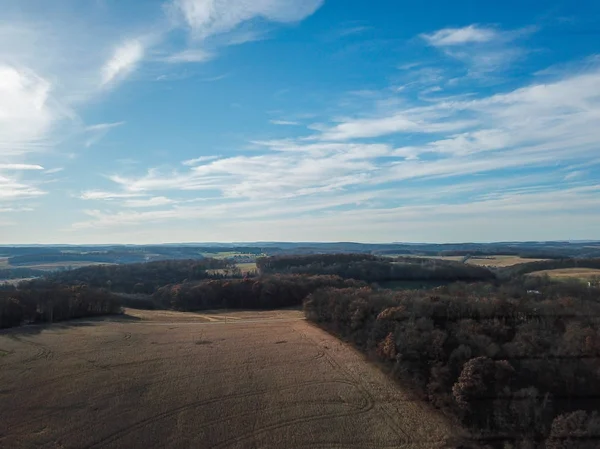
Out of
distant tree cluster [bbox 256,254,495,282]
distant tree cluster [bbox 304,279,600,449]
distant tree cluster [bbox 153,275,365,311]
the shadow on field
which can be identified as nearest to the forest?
distant tree cluster [bbox 304,279,600,449]

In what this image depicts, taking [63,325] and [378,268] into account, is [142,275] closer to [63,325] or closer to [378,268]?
[63,325]

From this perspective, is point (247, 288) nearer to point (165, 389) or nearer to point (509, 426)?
point (165, 389)

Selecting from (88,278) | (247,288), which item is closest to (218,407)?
(247,288)

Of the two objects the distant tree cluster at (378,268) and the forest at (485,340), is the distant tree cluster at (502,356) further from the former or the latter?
the distant tree cluster at (378,268)

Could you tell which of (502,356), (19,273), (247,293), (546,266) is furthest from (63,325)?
(19,273)

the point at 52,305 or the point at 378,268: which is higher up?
the point at 378,268

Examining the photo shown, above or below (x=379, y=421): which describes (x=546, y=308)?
above
